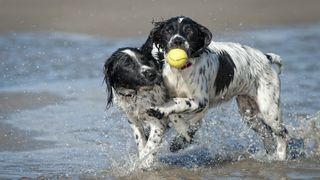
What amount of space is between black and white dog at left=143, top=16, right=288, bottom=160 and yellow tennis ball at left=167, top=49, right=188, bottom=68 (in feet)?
0.24

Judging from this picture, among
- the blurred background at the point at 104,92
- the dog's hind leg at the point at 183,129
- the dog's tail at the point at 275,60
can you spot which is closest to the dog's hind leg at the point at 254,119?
the blurred background at the point at 104,92

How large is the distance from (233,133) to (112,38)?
700cm

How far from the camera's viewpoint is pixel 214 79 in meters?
8.47

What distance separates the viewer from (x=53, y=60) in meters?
14.1

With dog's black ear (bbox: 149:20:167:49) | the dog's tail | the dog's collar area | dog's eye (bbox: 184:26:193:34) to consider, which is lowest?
the dog's tail

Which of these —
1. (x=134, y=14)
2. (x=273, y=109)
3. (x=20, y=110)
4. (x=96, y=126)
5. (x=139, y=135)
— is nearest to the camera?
(x=139, y=135)

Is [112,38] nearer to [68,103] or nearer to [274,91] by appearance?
[68,103]

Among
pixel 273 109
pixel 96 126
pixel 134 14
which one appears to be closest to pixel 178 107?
pixel 273 109

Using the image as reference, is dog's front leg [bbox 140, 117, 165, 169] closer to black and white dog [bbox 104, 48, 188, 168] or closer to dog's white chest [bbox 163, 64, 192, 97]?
black and white dog [bbox 104, 48, 188, 168]

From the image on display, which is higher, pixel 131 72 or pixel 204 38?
pixel 204 38

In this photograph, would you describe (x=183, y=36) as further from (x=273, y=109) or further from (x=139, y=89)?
(x=273, y=109)

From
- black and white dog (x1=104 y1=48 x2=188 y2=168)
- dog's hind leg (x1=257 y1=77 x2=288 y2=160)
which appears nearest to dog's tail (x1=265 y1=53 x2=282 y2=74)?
dog's hind leg (x1=257 y1=77 x2=288 y2=160)

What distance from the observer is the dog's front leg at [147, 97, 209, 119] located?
8.02m

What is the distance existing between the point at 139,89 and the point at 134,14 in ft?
32.1
